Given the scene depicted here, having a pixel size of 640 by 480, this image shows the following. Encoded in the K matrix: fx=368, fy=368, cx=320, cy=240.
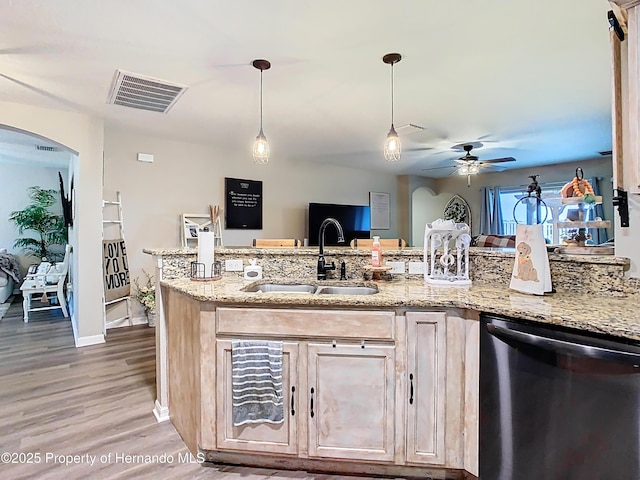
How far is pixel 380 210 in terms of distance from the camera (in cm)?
749

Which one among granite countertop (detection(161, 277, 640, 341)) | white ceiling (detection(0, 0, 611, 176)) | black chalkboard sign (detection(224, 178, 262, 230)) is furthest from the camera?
black chalkboard sign (detection(224, 178, 262, 230))

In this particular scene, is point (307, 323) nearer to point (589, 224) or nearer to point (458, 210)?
point (589, 224)

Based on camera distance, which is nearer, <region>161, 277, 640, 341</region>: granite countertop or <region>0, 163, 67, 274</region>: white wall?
<region>161, 277, 640, 341</region>: granite countertop

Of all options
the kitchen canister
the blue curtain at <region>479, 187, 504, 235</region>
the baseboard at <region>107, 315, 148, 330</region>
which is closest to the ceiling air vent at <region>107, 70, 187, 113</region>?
the kitchen canister

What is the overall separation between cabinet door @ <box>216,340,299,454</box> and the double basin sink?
1.39 feet

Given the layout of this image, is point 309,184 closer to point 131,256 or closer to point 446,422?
Answer: point 131,256

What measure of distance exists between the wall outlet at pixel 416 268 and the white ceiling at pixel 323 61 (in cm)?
144

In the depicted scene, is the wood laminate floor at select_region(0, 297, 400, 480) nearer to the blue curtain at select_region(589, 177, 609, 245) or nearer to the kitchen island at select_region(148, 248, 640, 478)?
the kitchen island at select_region(148, 248, 640, 478)

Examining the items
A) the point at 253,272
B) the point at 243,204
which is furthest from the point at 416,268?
the point at 243,204

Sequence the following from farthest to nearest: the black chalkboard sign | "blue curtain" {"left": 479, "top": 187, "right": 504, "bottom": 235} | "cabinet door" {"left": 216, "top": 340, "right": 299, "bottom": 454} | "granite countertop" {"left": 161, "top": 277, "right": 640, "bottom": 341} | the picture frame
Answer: the picture frame, "blue curtain" {"left": 479, "top": 187, "right": 504, "bottom": 235}, the black chalkboard sign, "cabinet door" {"left": 216, "top": 340, "right": 299, "bottom": 454}, "granite countertop" {"left": 161, "top": 277, "right": 640, "bottom": 341}

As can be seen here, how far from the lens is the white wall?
6.69 metres

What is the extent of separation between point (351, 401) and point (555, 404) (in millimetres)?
842

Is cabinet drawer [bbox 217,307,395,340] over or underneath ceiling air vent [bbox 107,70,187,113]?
underneath

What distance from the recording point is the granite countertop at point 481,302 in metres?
1.30
